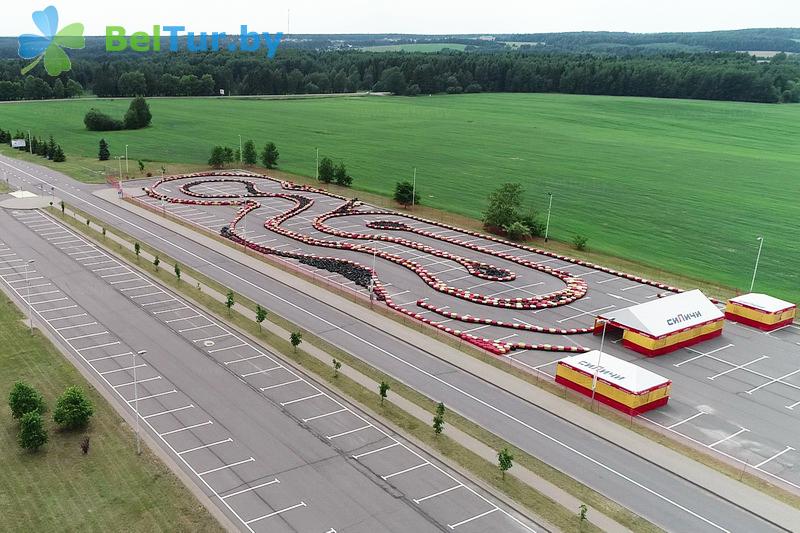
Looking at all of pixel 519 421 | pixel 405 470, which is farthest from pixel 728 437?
pixel 405 470

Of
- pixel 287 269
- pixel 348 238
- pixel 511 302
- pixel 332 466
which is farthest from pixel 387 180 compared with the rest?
pixel 332 466

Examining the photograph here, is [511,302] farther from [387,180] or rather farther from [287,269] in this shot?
[387,180]

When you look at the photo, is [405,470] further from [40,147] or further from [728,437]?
[40,147]

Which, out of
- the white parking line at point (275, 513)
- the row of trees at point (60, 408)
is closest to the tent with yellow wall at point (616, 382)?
the white parking line at point (275, 513)

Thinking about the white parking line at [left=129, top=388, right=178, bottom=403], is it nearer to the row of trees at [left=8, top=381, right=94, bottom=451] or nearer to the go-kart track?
the row of trees at [left=8, top=381, right=94, bottom=451]

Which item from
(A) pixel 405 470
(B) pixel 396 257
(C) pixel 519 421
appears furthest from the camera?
(B) pixel 396 257

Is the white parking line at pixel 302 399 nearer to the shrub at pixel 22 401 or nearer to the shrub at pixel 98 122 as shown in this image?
the shrub at pixel 22 401

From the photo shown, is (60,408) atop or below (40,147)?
below
